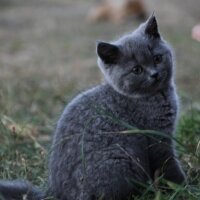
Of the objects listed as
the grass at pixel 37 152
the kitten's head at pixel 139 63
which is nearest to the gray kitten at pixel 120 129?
the kitten's head at pixel 139 63

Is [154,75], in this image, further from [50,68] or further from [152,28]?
[50,68]

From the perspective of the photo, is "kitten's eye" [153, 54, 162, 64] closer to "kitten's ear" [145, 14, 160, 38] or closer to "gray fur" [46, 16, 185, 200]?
"gray fur" [46, 16, 185, 200]

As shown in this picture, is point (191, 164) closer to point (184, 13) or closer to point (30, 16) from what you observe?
point (184, 13)

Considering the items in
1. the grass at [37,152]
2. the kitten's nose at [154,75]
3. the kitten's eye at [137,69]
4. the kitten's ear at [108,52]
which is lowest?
the grass at [37,152]

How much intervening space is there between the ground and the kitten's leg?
158 millimetres

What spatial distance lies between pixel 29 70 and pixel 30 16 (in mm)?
6172

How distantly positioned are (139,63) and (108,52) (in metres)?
0.25

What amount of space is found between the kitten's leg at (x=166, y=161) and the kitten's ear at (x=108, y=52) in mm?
705

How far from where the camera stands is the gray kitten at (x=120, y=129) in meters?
4.52

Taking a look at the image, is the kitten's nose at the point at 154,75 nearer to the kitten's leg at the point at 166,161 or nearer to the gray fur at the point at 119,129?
the gray fur at the point at 119,129

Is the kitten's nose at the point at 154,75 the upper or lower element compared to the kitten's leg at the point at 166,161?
upper

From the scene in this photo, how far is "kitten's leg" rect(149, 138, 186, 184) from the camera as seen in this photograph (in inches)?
187

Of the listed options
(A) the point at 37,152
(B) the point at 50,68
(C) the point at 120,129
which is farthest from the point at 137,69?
(B) the point at 50,68

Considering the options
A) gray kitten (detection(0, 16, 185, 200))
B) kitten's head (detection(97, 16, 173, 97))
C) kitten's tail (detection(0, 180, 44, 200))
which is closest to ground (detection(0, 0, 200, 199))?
gray kitten (detection(0, 16, 185, 200))
